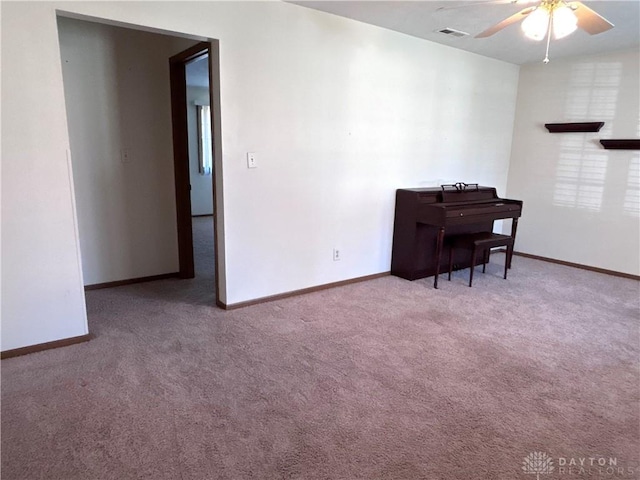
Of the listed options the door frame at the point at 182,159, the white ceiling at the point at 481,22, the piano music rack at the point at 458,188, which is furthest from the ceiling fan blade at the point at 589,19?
the door frame at the point at 182,159

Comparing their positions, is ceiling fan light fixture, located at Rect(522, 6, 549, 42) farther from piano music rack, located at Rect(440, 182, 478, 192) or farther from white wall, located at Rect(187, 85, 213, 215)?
white wall, located at Rect(187, 85, 213, 215)

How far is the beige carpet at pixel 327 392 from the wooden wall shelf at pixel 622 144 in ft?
6.07

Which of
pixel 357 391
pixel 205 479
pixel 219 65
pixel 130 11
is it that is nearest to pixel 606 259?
pixel 357 391

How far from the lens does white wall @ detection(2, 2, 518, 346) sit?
7.63 ft

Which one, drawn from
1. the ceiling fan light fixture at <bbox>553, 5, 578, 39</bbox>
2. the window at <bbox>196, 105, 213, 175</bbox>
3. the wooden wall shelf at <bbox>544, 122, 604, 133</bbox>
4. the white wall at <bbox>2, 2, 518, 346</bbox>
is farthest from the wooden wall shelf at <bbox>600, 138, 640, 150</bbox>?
the window at <bbox>196, 105, 213, 175</bbox>

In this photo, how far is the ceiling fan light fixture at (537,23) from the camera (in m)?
2.19

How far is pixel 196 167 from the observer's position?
7.57 m

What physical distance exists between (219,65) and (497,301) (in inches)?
114

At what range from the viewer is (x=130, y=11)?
8.07 ft

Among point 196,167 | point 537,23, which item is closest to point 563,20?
point 537,23

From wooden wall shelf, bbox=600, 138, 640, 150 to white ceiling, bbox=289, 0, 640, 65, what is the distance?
906 mm

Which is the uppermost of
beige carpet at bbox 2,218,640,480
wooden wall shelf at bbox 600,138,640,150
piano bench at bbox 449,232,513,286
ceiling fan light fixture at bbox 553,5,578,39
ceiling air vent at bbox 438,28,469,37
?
ceiling air vent at bbox 438,28,469,37

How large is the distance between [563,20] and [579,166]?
10.0 feet

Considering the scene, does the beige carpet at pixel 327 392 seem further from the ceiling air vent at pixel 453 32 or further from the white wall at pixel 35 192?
the ceiling air vent at pixel 453 32
